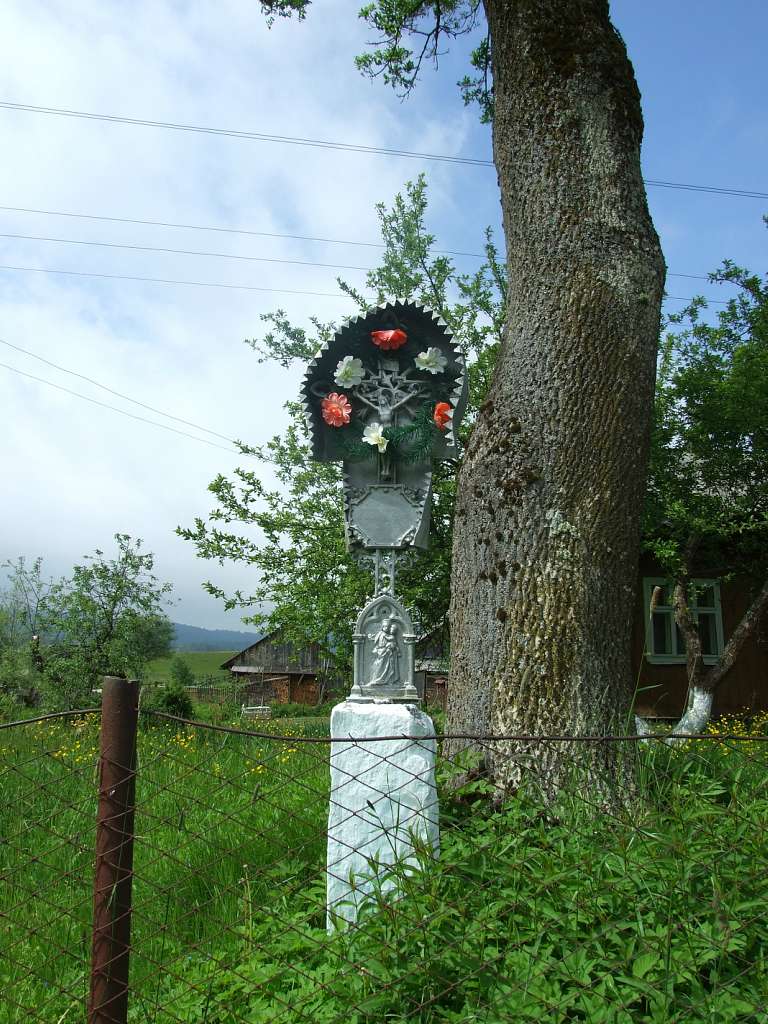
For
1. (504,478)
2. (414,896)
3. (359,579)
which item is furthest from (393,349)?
(359,579)

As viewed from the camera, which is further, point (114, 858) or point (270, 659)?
point (270, 659)

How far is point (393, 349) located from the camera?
163 inches

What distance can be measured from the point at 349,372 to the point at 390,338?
29 centimetres

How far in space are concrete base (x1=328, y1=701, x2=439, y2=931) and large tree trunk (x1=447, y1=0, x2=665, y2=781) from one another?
2.37 ft

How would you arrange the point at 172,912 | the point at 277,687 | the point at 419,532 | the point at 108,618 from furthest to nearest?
the point at 277,687
the point at 108,618
the point at 419,532
the point at 172,912

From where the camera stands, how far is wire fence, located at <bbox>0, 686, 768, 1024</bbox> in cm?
220

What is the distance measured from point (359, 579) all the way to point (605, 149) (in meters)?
6.27

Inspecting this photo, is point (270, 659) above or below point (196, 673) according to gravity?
above

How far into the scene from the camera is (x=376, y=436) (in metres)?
3.95

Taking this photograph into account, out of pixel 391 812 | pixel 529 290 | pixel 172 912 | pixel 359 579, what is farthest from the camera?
pixel 359 579

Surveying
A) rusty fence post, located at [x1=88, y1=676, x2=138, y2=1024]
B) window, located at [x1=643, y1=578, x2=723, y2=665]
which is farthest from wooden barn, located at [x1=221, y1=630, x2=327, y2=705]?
rusty fence post, located at [x1=88, y1=676, x2=138, y2=1024]

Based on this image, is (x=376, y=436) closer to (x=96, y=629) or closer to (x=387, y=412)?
(x=387, y=412)

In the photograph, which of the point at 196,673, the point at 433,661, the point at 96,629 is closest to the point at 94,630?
the point at 96,629

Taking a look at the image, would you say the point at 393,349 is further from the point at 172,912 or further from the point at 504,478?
the point at 172,912
